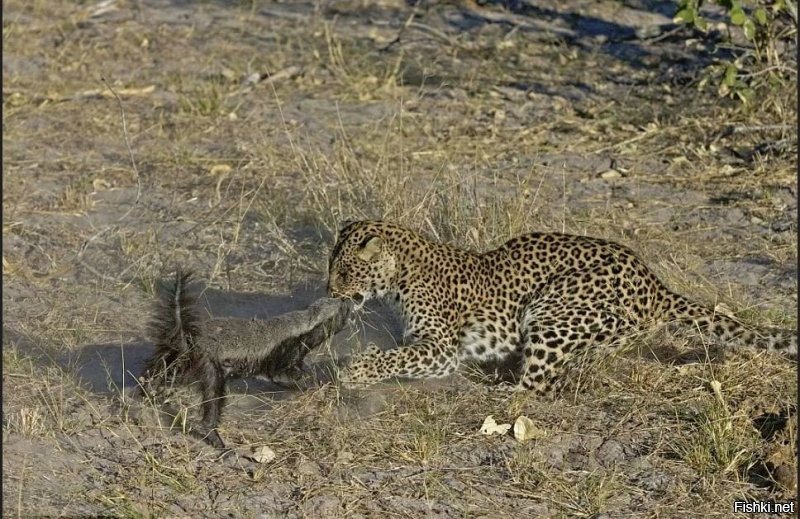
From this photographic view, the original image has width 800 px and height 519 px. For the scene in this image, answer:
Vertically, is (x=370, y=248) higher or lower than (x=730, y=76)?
lower

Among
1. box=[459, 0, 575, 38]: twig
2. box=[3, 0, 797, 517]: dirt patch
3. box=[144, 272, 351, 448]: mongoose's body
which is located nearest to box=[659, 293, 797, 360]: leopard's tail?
box=[3, 0, 797, 517]: dirt patch

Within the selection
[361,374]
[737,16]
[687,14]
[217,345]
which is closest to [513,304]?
[361,374]

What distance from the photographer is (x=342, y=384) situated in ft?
24.2

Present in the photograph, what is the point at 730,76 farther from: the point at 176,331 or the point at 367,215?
the point at 176,331

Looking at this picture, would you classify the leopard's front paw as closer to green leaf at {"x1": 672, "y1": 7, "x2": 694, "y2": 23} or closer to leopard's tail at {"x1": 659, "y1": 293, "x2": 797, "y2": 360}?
leopard's tail at {"x1": 659, "y1": 293, "x2": 797, "y2": 360}

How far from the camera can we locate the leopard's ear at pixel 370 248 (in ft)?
24.8

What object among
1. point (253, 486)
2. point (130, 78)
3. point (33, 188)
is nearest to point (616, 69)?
point (130, 78)

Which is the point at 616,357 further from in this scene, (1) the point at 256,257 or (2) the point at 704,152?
(2) the point at 704,152

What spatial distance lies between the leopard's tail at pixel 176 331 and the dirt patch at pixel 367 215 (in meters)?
0.26

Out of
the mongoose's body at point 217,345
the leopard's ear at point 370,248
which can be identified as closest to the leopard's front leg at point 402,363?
the mongoose's body at point 217,345

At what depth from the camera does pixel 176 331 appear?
6699mm

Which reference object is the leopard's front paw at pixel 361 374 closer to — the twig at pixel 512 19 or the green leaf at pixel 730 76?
the green leaf at pixel 730 76

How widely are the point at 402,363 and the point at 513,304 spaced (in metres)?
0.72

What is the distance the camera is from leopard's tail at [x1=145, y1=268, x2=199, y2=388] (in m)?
6.70
